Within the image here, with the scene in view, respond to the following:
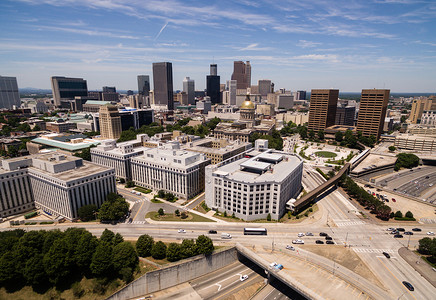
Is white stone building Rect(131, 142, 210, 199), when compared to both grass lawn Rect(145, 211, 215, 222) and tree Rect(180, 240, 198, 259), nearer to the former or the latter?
grass lawn Rect(145, 211, 215, 222)

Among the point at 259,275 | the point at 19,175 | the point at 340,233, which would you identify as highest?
the point at 19,175

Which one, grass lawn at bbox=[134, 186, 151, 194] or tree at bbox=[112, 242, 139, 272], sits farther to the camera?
grass lawn at bbox=[134, 186, 151, 194]

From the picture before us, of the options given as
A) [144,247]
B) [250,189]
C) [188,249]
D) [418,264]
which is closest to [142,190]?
[144,247]

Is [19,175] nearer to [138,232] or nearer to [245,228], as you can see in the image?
[138,232]

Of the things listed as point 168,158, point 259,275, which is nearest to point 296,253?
point 259,275

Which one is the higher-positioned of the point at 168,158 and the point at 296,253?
the point at 168,158

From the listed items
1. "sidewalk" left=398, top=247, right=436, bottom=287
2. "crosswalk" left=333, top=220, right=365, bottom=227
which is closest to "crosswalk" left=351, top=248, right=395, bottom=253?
Answer: "sidewalk" left=398, top=247, right=436, bottom=287

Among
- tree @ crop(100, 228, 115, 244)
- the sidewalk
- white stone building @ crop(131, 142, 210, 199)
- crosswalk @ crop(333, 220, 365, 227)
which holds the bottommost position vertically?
crosswalk @ crop(333, 220, 365, 227)
